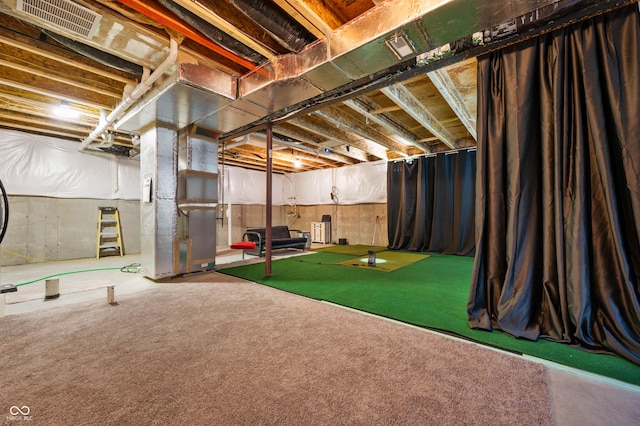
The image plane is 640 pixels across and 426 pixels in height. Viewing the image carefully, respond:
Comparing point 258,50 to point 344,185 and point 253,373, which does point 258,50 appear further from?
point 344,185

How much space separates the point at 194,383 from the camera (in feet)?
4.58

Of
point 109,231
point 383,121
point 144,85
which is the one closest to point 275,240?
point 383,121

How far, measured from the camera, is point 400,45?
1920mm

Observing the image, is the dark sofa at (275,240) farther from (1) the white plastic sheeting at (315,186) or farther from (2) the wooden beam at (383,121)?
(2) the wooden beam at (383,121)

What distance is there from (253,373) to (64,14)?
2.99m

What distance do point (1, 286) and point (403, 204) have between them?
7.22m

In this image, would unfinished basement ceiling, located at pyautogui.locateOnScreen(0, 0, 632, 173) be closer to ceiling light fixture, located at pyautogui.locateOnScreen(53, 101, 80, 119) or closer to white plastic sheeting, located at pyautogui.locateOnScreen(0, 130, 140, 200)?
ceiling light fixture, located at pyautogui.locateOnScreen(53, 101, 80, 119)

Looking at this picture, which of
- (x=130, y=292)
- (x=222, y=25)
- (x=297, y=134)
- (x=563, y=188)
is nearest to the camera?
(x=563, y=188)

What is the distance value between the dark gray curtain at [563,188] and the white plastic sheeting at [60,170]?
7106mm

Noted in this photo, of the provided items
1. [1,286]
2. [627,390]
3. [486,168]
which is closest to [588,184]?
[486,168]

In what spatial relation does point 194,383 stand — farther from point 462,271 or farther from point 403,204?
point 403,204

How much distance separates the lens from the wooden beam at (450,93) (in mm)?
2910

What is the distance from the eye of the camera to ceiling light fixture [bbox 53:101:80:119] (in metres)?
3.72

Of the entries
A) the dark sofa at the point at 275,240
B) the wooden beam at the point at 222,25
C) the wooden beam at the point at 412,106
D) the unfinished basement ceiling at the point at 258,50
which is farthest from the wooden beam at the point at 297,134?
the wooden beam at the point at 222,25
